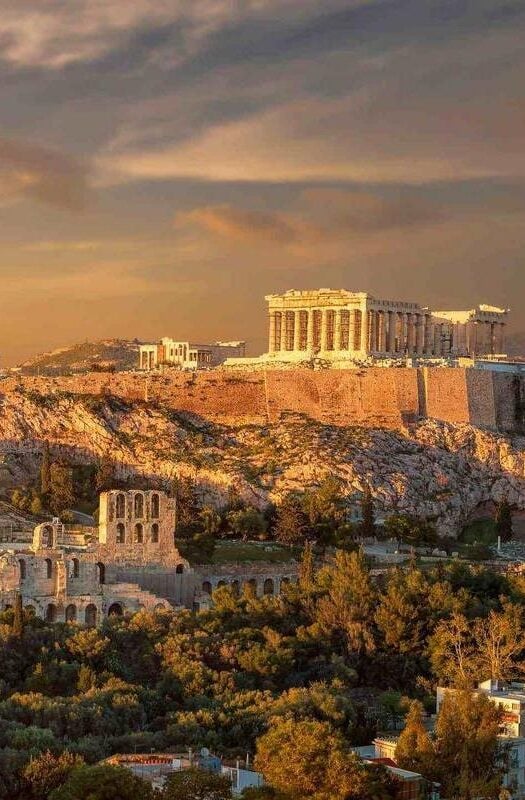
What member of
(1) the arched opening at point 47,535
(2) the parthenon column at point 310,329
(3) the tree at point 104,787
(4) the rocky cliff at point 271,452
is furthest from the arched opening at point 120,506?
(2) the parthenon column at point 310,329

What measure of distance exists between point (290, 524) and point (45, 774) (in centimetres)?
2885

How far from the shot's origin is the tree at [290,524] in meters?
67.6

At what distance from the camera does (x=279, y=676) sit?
171 feet

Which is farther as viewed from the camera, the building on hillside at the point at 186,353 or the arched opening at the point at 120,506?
the building on hillside at the point at 186,353

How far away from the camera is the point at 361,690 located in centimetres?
5281

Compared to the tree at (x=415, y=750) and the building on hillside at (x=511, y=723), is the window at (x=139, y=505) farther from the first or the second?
the tree at (x=415, y=750)

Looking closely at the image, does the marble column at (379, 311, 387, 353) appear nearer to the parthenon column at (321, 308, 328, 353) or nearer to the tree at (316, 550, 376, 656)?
the parthenon column at (321, 308, 328, 353)

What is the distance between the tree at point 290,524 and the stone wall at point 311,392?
1423cm

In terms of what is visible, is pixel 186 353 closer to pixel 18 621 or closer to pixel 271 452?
pixel 271 452

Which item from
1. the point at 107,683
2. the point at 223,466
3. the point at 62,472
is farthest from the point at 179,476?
the point at 107,683

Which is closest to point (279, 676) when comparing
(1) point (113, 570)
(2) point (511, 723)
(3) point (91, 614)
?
(3) point (91, 614)

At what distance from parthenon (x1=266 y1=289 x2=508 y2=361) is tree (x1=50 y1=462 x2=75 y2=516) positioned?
922 inches

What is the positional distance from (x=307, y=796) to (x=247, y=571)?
84.2 feet

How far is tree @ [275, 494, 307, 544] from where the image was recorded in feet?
222
